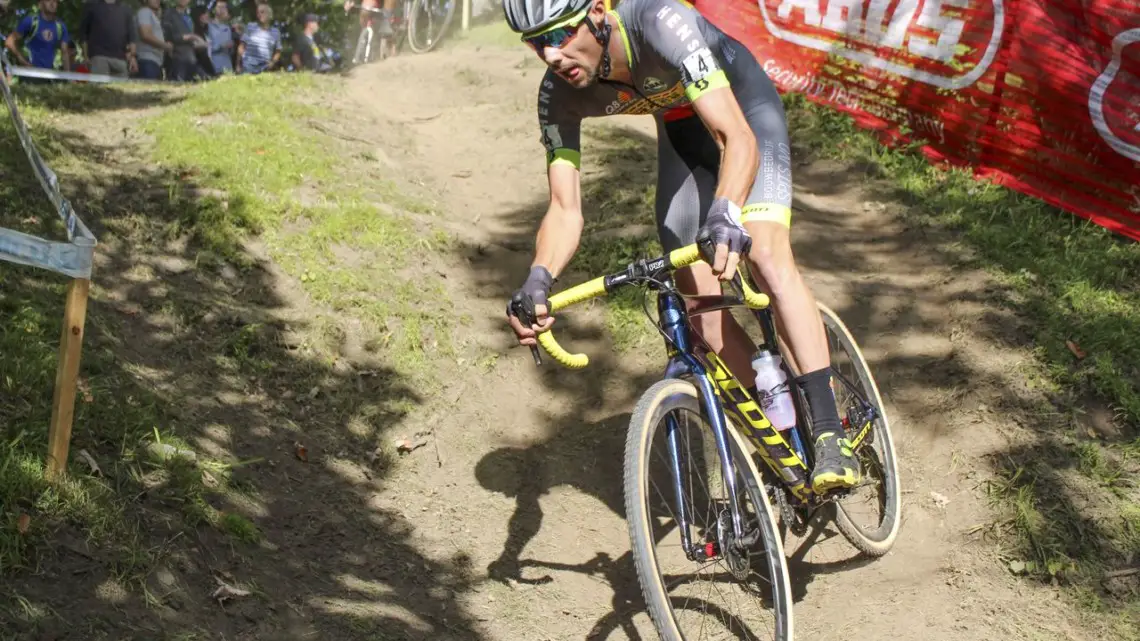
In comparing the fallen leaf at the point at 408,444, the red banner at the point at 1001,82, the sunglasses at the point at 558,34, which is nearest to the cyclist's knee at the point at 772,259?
the sunglasses at the point at 558,34

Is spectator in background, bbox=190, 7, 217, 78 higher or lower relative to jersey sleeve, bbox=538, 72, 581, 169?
lower

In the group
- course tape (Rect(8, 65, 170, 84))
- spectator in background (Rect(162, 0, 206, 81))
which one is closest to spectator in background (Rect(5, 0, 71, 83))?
course tape (Rect(8, 65, 170, 84))

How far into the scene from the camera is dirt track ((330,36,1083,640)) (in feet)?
14.7

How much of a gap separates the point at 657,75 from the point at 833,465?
1755mm

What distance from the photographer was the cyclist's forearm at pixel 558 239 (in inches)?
161

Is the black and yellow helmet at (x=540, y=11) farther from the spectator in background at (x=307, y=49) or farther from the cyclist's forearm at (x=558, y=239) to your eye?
the spectator in background at (x=307, y=49)

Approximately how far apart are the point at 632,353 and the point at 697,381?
106 inches

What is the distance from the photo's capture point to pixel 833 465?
13.4 ft

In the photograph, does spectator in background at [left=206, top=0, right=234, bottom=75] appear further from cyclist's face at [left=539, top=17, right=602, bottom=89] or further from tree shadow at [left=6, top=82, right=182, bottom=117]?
cyclist's face at [left=539, top=17, right=602, bottom=89]

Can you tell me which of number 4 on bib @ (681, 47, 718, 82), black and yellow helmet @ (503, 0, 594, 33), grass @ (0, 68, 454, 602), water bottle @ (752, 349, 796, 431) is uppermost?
black and yellow helmet @ (503, 0, 594, 33)

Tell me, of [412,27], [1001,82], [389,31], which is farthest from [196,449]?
[412,27]

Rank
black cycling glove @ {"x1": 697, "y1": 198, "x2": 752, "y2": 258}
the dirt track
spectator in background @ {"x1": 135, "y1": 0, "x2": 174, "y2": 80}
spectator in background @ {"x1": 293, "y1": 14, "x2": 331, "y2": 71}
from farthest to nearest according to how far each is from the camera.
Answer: spectator in background @ {"x1": 293, "y1": 14, "x2": 331, "y2": 71}, spectator in background @ {"x1": 135, "y1": 0, "x2": 174, "y2": 80}, the dirt track, black cycling glove @ {"x1": 697, "y1": 198, "x2": 752, "y2": 258}

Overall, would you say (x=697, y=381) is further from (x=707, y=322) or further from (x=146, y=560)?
(x=146, y=560)

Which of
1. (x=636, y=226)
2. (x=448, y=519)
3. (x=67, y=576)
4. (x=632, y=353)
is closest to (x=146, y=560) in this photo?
(x=67, y=576)
